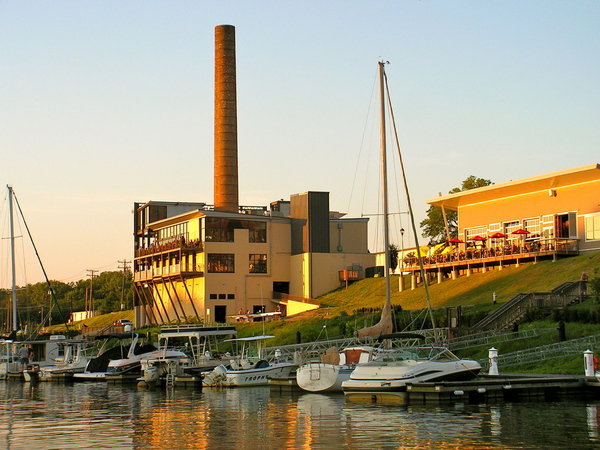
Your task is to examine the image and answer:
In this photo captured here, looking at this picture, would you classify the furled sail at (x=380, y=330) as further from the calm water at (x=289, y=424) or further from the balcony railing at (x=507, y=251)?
the balcony railing at (x=507, y=251)

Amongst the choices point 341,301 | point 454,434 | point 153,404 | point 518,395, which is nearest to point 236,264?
point 341,301

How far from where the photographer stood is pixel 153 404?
35000 mm

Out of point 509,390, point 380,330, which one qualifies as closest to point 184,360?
point 380,330

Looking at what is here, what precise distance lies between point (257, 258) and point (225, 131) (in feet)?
42.0

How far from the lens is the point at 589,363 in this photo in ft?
104

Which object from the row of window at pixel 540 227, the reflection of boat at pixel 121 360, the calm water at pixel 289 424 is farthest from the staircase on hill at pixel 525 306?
the reflection of boat at pixel 121 360

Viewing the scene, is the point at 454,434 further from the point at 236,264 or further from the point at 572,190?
the point at 236,264

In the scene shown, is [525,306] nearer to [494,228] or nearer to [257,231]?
[494,228]

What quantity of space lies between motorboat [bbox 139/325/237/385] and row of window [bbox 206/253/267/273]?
25.3m

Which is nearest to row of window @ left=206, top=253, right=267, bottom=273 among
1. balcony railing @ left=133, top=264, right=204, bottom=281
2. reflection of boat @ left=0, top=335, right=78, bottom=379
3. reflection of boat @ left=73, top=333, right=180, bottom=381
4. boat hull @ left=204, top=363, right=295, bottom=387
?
balcony railing @ left=133, top=264, right=204, bottom=281

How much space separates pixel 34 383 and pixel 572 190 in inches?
1456

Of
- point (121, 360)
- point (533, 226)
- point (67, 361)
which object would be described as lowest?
point (67, 361)

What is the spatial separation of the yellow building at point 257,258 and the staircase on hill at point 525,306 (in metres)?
34.8

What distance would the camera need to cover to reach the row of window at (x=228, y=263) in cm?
7975
